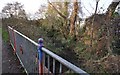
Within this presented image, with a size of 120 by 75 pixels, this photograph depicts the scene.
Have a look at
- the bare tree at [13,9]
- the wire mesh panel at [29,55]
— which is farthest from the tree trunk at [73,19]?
the wire mesh panel at [29,55]

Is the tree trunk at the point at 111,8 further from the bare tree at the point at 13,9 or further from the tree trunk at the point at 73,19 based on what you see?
the bare tree at the point at 13,9

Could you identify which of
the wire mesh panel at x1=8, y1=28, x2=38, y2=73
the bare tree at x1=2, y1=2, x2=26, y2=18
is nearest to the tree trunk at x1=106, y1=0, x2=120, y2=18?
the wire mesh panel at x1=8, y1=28, x2=38, y2=73

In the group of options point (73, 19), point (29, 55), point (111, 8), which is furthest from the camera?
point (73, 19)

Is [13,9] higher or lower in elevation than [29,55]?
lower

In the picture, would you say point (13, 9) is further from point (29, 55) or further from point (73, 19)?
point (29, 55)

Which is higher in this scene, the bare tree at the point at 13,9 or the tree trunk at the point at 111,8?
the tree trunk at the point at 111,8

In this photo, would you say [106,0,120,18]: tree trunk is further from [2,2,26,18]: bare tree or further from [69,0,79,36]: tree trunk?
[2,2,26,18]: bare tree

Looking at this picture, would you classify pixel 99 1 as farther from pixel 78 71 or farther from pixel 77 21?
pixel 78 71

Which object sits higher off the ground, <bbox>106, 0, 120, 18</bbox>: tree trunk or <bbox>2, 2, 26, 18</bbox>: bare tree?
<bbox>106, 0, 120, 18</bbox>: tree trunk

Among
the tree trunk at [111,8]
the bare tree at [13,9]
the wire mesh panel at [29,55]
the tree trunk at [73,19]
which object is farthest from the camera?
the bare tree at [13,9]

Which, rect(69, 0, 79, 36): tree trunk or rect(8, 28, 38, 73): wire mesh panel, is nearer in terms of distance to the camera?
rect(8, 28, 38, 73): wire mesh panel

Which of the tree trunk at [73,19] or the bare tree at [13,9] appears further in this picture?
the bare tree at [13,9]

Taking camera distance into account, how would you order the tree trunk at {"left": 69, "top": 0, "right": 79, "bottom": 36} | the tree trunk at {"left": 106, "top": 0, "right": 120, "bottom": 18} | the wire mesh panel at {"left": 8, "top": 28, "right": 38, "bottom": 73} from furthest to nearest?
the tree trunk at {"left": 69, "top": 0, "right": 79, "bottom": 36}, the tree trunk at {"left": 106, "top": 0, "right": 120, "bottom": 18}, the wire mesh panel at {"left": 8, "top": 28, "right": 38, "bottom": 73}

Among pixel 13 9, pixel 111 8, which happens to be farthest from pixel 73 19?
pixel 13 9
